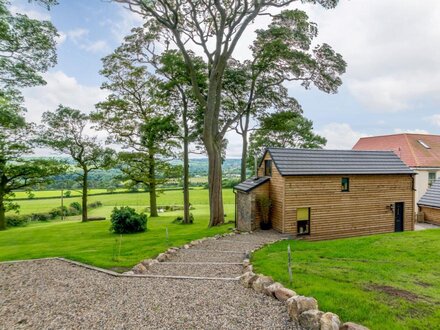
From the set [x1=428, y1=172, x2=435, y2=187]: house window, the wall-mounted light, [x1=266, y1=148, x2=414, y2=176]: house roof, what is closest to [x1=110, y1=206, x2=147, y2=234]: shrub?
[x1=266, y1=148, x2=414, y2=176]: house roof

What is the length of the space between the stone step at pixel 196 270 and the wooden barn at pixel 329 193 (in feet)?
22.8

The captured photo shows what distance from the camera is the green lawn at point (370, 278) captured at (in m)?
4.67

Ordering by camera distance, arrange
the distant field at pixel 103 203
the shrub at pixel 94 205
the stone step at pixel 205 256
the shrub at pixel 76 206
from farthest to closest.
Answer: the shrub at pixel 94 205, the shrub at pixel 76 206, the distant field at pixel 103 203, the stone step at pixel 205 256

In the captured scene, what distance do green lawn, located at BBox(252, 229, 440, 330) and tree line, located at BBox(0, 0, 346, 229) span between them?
389 inches

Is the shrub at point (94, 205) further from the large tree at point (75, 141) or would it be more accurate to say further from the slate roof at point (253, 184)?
the slate roof at point (253, 184)

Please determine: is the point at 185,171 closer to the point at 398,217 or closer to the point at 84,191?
the point at 84,191

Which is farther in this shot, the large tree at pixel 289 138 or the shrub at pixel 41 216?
the shrub at pixel 41 216

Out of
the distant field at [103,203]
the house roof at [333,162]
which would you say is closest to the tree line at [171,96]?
the house roof at [333,162]

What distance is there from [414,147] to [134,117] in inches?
1046

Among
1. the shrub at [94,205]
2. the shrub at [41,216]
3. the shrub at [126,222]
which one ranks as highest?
the shrub at [126,222]

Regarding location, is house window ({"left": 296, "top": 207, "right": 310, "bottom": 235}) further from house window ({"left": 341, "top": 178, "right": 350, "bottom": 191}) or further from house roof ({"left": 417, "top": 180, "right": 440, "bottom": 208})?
house roof ({"left": 417, "top": 180, "right": 440, "bottom": 208})

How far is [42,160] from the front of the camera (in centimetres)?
2522

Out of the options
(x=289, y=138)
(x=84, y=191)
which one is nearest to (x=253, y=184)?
(x=289, y=138)

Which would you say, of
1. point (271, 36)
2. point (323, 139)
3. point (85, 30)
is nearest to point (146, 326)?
point (85, 30)
